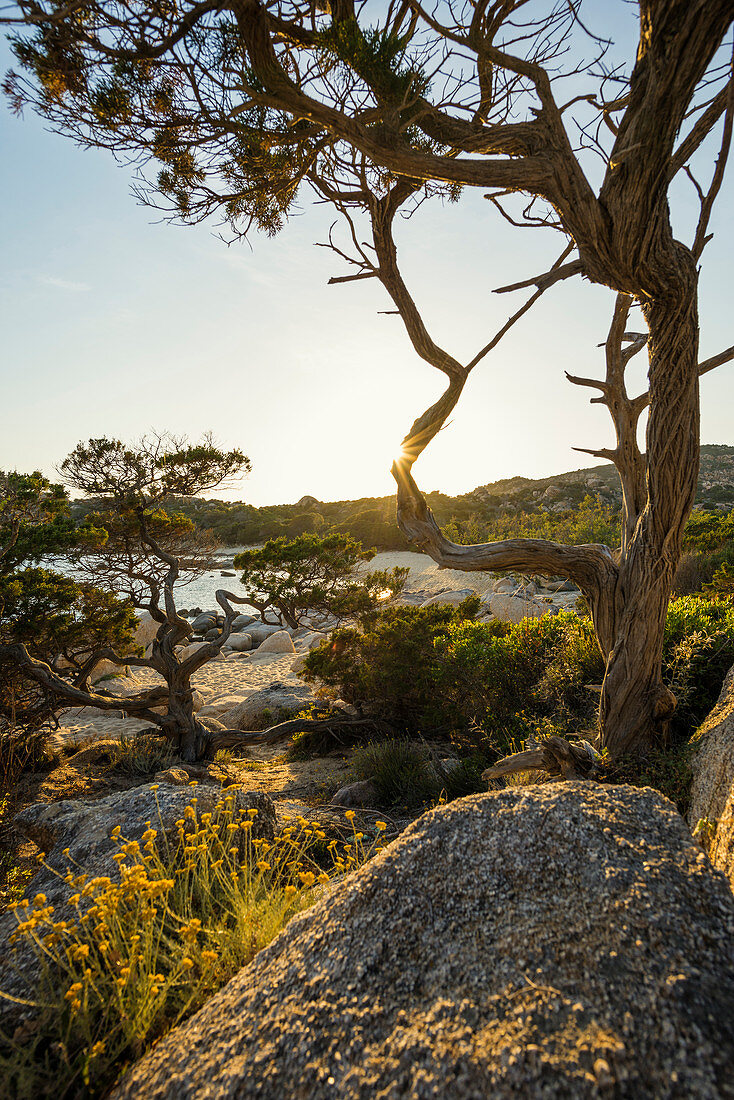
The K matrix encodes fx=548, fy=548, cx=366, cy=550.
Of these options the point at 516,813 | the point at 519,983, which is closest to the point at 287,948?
the point at 519,983

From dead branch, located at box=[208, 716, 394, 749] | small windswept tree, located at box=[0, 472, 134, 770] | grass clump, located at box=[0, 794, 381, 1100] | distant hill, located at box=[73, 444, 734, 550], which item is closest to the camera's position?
grass clump, located at box=[0, 794, 381, 1100]

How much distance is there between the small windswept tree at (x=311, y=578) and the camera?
894cm

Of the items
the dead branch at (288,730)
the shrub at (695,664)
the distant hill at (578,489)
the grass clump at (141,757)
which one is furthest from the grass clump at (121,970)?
the distant hill at (578,489)

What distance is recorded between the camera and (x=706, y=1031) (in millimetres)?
1073

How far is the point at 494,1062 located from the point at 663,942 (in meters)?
0.50

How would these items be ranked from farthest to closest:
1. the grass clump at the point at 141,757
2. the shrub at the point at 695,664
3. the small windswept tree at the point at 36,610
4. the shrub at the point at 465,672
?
1. the grass clump at the point at 141,757
2. the small windswept tree at the point at 36,610
3. the shrub at the point at 465,672
4. the shrub at the point at 695,664

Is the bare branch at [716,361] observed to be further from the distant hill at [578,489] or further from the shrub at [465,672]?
the distant hill at [578,489]

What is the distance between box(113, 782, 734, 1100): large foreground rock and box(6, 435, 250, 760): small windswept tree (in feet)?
19.5

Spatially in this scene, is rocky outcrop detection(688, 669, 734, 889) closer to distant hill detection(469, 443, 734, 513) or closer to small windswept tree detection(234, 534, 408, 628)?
A: small windswept tree detection(234, 534, 408, 628)

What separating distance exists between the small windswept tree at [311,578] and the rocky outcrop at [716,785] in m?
5.96

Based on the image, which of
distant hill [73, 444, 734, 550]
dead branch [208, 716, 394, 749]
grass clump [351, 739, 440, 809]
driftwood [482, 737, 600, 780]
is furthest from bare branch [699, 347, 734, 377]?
distant hill [73, 444, 734, 550]

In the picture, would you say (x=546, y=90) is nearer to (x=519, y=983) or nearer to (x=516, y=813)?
(x=516, y=813)

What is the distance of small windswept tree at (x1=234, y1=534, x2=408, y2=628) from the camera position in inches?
352

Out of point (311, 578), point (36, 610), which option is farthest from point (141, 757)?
point (311, 578)
